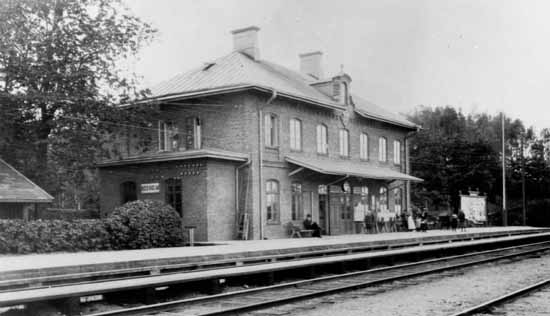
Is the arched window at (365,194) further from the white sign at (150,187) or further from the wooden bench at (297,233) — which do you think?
the white sign at (150,187)

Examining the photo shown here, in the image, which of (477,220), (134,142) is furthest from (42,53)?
(477,220)

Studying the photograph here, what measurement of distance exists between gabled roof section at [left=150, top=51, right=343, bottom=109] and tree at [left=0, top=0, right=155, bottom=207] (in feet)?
6.97

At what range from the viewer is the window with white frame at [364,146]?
33.4m

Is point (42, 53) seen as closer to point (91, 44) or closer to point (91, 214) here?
point (91, 44)

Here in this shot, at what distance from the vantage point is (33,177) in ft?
85.8

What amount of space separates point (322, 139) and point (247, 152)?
→ 18.8 feet

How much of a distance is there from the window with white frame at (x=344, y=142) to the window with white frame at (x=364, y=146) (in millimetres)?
1419

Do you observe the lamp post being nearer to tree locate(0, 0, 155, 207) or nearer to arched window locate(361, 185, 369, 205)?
tree locate(0, 0, 155, 207)

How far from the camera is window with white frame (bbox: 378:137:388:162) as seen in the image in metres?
35.5

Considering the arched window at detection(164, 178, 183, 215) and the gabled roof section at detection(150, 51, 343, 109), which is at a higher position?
the gabled roof section at detection(150, 51, 343, 109)

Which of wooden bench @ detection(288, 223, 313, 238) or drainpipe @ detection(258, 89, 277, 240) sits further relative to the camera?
wooden bench @ detection(288, 223, 313, 238)

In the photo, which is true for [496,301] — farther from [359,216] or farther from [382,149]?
[382,149]

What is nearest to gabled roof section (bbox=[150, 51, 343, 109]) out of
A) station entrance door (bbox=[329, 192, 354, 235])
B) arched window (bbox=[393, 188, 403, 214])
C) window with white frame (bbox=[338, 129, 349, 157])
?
window with white frame (bbox=[338, 129, 349, 157])

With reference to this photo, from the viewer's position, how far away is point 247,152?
83.5 feet
